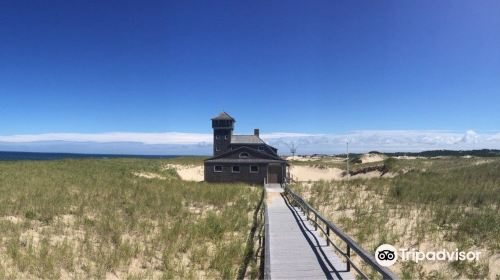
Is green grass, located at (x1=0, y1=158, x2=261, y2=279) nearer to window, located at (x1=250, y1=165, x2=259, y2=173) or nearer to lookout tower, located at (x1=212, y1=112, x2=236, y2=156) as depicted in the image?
window, located at (x1=250, y1=165, x2=259, y2=173)

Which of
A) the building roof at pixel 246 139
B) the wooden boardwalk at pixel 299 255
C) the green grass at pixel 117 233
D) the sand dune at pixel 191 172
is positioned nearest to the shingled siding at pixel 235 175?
the building roof at pixel 246 139

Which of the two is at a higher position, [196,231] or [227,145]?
[227,145]

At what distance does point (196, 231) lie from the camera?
1336 cm

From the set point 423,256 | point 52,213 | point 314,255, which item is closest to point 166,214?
point 52,213

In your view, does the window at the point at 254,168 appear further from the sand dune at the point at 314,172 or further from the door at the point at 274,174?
the sand dune at the point at 314,172

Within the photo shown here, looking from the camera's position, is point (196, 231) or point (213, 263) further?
point (196, 231)

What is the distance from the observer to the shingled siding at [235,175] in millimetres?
35594

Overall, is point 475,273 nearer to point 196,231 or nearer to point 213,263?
point 213,263

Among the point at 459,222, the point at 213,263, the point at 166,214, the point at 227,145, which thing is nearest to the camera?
the point at 213,263

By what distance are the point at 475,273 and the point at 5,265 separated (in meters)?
12.9

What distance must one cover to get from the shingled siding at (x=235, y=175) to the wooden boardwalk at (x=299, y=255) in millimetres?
20667

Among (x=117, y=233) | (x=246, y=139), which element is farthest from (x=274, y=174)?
(x=117, y=233)

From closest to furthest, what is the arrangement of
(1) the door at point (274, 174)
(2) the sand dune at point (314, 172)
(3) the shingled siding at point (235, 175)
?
(3) the shingled siding at point (235, 175), (1) the door at point (274, 174), (2) the sand dune at point (314, 172)

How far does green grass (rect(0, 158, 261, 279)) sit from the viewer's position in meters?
9.69
